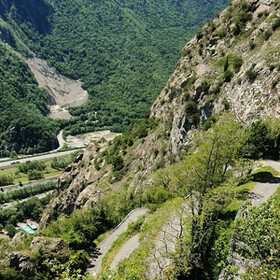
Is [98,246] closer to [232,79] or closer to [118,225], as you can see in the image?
[118,225]

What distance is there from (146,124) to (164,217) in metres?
45.5

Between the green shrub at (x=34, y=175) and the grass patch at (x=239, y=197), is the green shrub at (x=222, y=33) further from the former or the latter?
the green shrub at (x=34, y=175)

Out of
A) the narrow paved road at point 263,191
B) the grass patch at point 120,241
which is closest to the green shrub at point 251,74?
the narrow paved road at point 263,191

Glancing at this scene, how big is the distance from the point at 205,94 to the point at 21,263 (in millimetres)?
32740

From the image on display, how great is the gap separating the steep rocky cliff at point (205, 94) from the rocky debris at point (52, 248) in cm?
2019

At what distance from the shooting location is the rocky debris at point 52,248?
855 inches

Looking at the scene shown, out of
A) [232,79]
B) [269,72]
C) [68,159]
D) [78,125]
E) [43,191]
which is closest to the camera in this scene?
[269,72]

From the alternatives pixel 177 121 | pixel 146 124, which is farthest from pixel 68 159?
pixel 177 121

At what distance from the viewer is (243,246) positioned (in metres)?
12.6

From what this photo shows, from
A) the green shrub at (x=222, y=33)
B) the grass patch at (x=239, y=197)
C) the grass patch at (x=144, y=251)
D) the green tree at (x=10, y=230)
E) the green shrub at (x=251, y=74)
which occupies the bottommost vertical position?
the green tree at (x=10, y=230)

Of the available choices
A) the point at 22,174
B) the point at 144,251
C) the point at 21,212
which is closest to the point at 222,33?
the point at 144,251

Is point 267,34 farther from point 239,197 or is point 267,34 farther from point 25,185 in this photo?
point 25,185

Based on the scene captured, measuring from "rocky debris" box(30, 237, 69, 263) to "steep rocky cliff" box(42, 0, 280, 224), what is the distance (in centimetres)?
2019

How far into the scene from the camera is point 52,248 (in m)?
22.4
